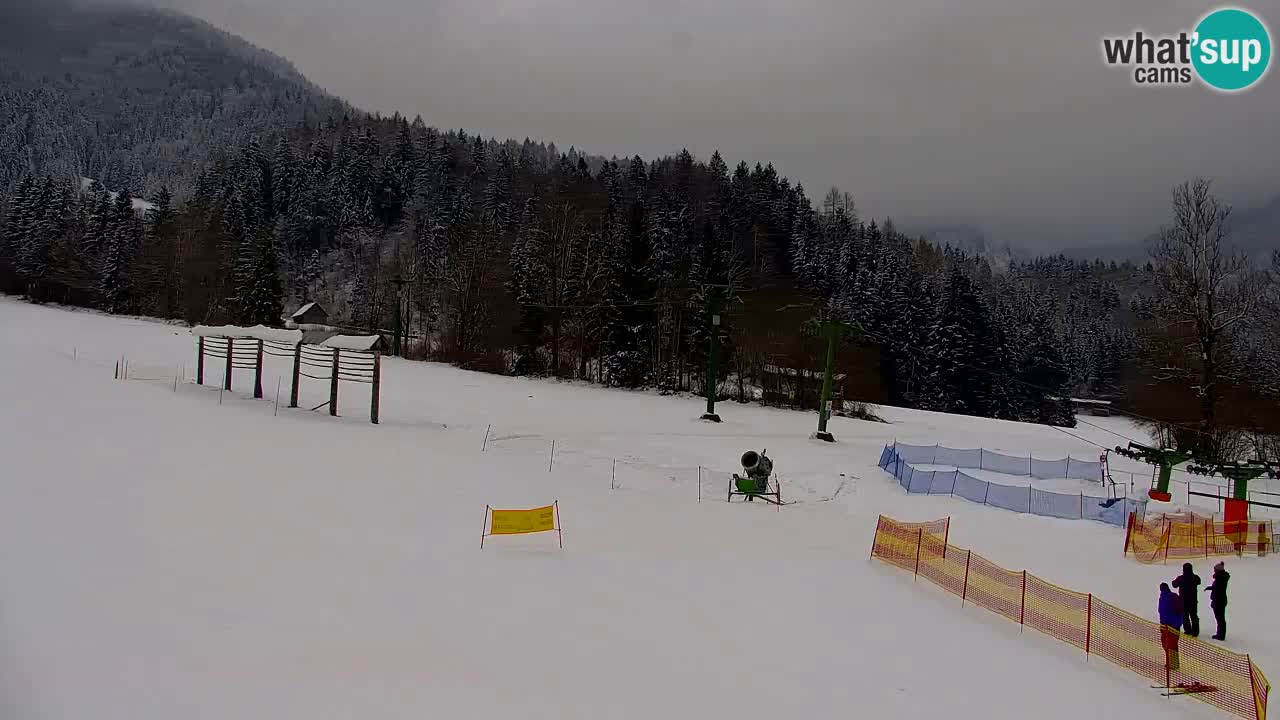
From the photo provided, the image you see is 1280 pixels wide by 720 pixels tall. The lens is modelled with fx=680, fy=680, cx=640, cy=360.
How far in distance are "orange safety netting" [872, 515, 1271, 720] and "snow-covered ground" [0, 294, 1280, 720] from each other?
1.47 ft

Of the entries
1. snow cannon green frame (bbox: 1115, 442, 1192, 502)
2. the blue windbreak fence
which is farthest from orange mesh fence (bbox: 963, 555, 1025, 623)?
snow cannon green frame (bbox: 1115, 442, 1192, 502)

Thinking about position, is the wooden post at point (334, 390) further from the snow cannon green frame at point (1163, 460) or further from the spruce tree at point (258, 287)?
the spruce tree at point (258, 287)

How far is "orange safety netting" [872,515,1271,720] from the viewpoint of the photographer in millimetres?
10156

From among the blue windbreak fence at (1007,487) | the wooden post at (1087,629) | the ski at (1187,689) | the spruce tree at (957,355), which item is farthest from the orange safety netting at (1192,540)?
the spruce tree at (957,355)

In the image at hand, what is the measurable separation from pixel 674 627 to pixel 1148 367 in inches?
1501

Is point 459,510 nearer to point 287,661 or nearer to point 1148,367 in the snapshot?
point 287,661

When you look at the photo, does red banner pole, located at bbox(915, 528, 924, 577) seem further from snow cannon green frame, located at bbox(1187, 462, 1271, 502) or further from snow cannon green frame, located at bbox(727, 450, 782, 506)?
snow cannon green frame, located at bbox(1187, 462, 1271, 502)

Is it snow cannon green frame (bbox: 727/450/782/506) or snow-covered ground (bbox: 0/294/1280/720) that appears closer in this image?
snow-covered ground (bbox: 0/294/1280/720)

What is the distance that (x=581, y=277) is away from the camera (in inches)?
2562

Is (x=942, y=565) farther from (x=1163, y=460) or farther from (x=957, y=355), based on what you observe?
(x=957, y=355)

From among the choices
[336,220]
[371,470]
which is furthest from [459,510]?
[336,220]

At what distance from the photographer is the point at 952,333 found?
71750 mm

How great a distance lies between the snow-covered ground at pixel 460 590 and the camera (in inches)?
311

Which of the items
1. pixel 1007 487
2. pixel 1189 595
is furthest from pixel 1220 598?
pixel 1007 487
